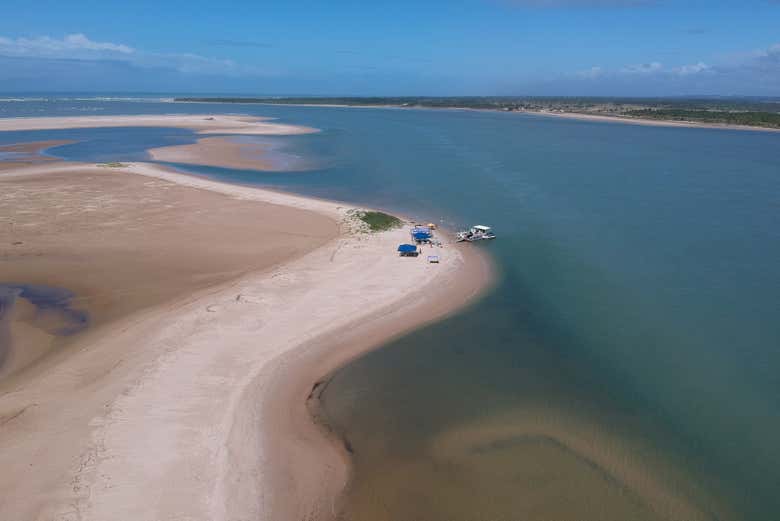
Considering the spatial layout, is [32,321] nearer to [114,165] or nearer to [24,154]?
[114,165]

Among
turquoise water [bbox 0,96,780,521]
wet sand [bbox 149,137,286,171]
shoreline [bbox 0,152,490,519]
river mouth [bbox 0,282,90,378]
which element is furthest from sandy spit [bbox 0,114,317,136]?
shoreline [bbox 0,152,490,519]

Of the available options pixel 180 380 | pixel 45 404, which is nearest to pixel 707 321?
pixel 180 380

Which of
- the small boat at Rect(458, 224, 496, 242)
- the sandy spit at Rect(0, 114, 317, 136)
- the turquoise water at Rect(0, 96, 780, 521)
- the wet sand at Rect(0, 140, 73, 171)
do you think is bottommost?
the sandy spit at Rect(0, 114, 317, 136)

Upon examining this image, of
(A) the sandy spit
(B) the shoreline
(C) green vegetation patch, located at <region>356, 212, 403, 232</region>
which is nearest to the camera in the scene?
(B) the shoreline

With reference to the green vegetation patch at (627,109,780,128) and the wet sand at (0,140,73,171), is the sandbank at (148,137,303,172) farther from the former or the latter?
the green vegetation patch at (627,109,780,128)

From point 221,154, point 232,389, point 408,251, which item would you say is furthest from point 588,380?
point 221,154

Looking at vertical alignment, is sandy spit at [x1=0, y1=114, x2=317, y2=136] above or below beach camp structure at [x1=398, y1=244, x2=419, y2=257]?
below

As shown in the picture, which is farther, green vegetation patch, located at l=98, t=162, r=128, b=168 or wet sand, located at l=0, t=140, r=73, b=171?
wet sand, located at l=0, t=140, r=73, b=171
